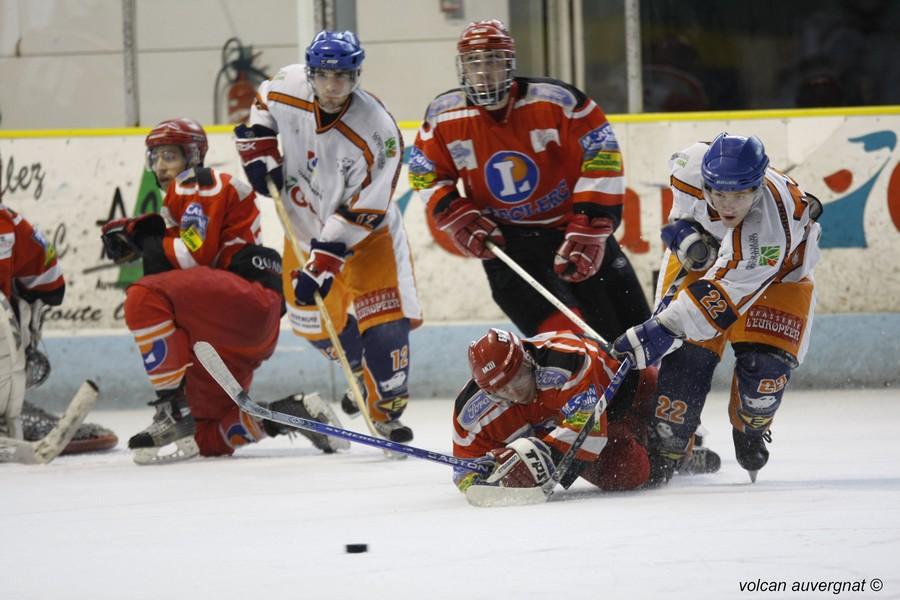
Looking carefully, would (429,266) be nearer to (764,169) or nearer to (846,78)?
(846,78)

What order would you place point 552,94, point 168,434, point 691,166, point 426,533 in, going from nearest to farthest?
1. point 426,533
2. point 691,166
3. point 552,94
4. point 168,434

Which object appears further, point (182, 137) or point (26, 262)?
point (26, 262)

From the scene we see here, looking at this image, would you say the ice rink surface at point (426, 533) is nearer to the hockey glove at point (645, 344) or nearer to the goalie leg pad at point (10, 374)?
the hockey glove at point (645, 344)

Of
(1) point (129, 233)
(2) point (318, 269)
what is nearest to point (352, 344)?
(2) point (318, 269)

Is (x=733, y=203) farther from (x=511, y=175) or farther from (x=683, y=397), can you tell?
(x=511, y=175)

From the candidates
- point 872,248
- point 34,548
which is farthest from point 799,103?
point 34,548

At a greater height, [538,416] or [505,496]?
[538,416]

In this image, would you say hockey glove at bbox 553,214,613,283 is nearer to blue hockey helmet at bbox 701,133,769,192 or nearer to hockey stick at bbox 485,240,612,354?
hockey stick at bbox 485,240,612,354

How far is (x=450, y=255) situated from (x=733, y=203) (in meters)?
3.19

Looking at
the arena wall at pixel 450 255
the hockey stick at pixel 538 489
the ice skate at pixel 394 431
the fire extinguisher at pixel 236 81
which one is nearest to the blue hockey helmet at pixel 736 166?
the hockey stick at pixel 538 489

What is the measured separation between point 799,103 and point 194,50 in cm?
298

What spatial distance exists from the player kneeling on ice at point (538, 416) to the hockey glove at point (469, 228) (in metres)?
0.86

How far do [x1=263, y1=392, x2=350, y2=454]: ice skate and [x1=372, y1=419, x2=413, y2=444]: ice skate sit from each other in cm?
16

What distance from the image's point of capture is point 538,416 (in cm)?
352
